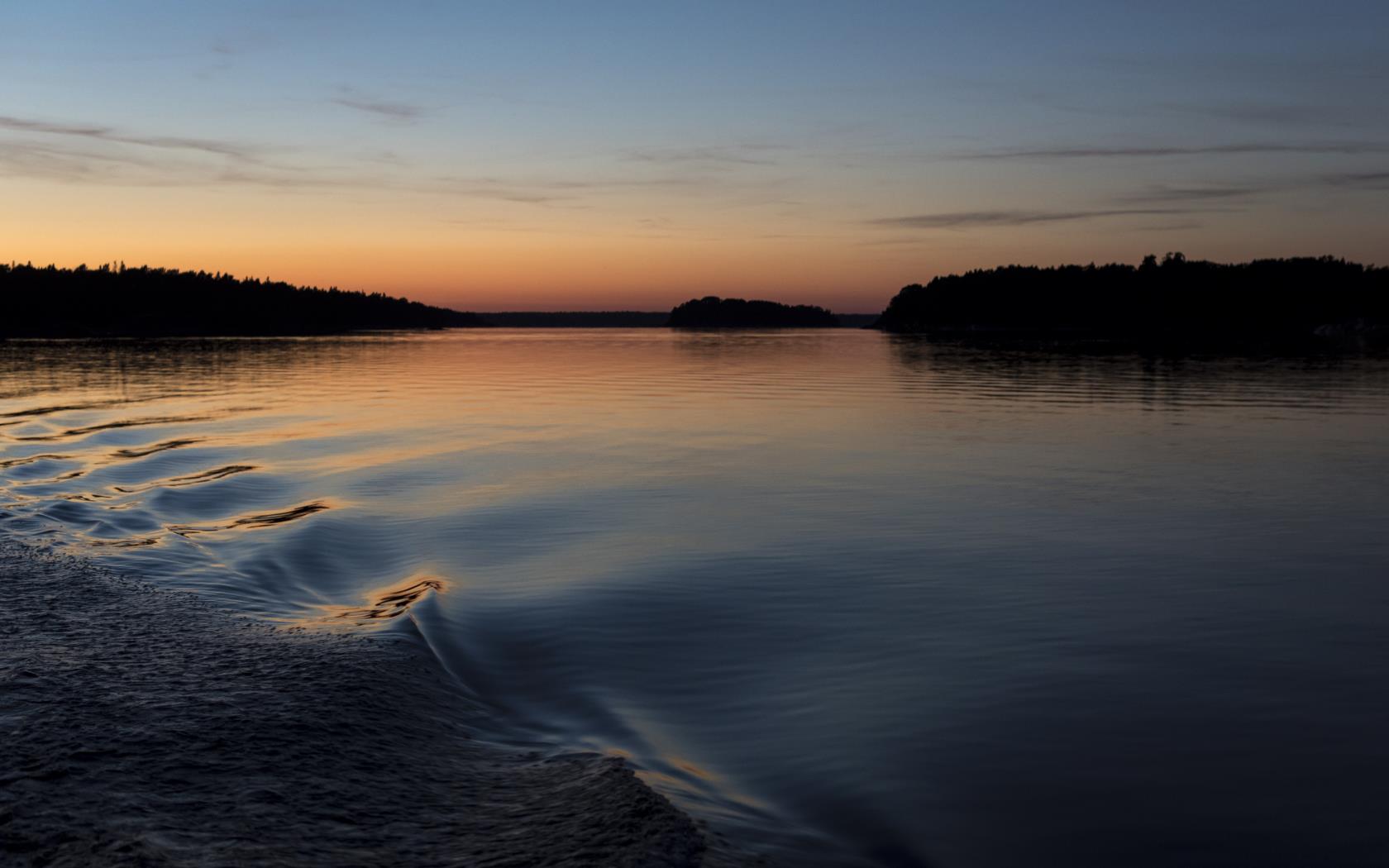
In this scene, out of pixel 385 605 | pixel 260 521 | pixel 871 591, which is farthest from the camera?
pixel 260 521

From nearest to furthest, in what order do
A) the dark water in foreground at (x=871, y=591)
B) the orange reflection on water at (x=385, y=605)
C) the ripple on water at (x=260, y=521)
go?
the dark water in foreground at (x=871, y=591) < the orange reflection on water at (x=385, y=605) < the ripple on water at (x=260, y=521)

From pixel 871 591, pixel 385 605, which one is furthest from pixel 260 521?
pixel 871 591

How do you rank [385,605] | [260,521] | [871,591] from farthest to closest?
1. [260,521]
2. [871,591]
3. [385,605]

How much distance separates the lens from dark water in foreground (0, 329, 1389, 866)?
7.48 meters

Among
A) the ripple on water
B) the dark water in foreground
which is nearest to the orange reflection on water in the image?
the dark water in foreground

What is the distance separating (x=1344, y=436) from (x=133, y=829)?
1268 inches

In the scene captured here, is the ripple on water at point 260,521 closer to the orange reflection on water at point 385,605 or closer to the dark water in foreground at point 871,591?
the dark water in foreground at point 871,591

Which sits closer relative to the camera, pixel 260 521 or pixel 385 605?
pixel 385 605

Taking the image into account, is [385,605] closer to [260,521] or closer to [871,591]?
[871,591]

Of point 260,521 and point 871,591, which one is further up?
point 260,521

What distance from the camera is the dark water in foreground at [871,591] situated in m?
7.48

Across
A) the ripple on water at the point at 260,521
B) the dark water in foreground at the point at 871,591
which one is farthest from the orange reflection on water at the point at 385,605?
the ripple on water at the point at 260,521

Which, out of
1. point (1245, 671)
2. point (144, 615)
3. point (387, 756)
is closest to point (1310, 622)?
point (1245, 671)

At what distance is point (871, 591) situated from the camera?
13648mm
